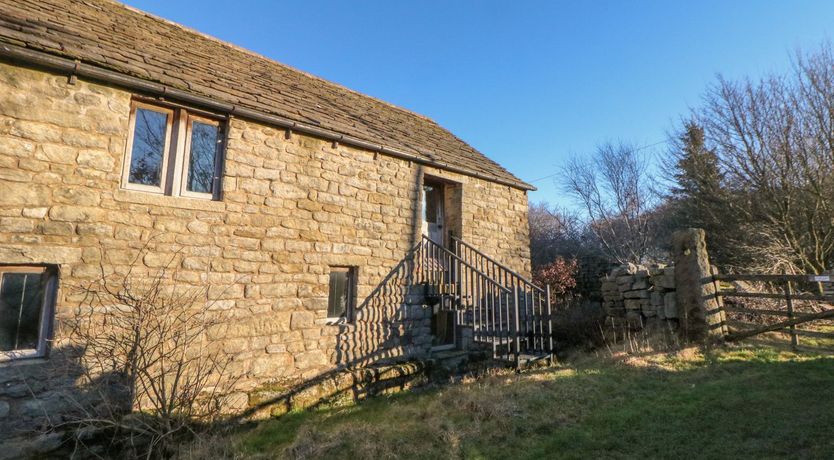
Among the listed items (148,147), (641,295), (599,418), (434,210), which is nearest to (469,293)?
(434,210)

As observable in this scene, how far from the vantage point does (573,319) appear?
989cm

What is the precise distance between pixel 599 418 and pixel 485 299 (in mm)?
2907

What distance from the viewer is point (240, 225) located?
5.54 meters

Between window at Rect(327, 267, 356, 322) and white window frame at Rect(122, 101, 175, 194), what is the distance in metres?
2.81

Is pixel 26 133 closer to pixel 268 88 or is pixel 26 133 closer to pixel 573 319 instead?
pixel 268 88

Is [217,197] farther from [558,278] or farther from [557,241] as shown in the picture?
[557,241]

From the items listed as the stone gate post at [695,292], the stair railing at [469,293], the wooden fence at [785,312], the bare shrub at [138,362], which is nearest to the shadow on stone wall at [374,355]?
the stair railing at [469,293]

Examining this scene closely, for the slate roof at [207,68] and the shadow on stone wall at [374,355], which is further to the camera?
the shadow on stone wall at [374,355]

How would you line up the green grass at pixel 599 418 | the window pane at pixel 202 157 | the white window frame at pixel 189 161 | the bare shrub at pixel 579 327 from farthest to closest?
the bare shrub at pixel 579 327
the window pane at pixel 202 157
the white window frame at pixel 189 161
the green grass at pixel 599 418

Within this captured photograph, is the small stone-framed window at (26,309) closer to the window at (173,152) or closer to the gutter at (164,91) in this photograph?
the window at (173,152)

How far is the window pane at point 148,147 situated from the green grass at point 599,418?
3569 millimetres

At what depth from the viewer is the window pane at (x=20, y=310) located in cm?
409

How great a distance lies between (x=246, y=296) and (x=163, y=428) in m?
1.85

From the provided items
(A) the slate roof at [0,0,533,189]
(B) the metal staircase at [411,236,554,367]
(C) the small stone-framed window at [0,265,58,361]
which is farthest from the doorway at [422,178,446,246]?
(C) the small stone-framed window at [0,265,58,361]
